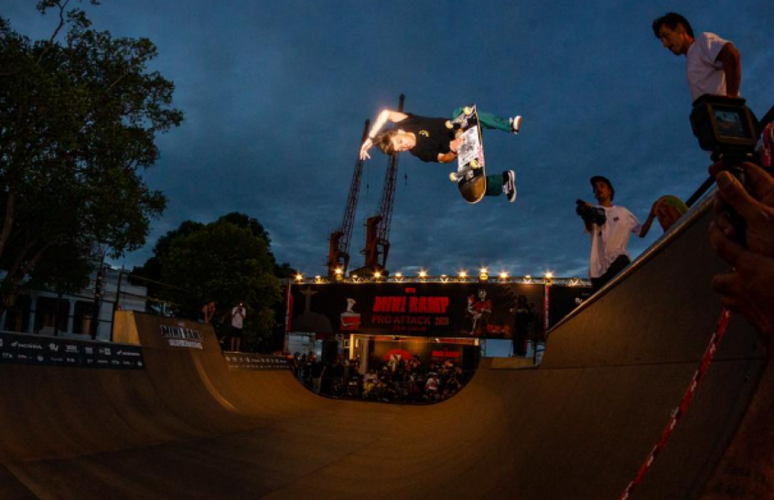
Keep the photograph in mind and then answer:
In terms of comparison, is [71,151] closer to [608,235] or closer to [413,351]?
[608,235]

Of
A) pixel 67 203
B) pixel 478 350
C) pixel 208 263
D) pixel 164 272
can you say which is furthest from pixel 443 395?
pixel 164 272

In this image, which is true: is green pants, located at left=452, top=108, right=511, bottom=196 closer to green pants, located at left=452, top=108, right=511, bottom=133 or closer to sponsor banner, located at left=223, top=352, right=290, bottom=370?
green pants, located at left=452, top=108, right=511, bottom=133

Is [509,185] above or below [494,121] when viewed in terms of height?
below

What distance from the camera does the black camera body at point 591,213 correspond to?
4727 mm

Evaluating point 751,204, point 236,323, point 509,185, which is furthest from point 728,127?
point 236,323

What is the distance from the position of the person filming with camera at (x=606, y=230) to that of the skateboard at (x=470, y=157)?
2325 mm

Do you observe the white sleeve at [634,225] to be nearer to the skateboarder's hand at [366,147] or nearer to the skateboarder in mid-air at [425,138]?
the skateboarder in mid-air at [425,138]

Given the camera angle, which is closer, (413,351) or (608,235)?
(608,235)

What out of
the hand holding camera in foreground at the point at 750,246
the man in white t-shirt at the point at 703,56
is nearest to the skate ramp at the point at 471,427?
the hand holding camera in foreground at the point at 750,246

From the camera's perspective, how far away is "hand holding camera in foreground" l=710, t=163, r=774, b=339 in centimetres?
139

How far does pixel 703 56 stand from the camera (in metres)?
2.67

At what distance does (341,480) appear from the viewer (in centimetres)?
448

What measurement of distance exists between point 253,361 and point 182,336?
3607 millimetres

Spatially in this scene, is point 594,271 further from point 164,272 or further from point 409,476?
point 164,272
